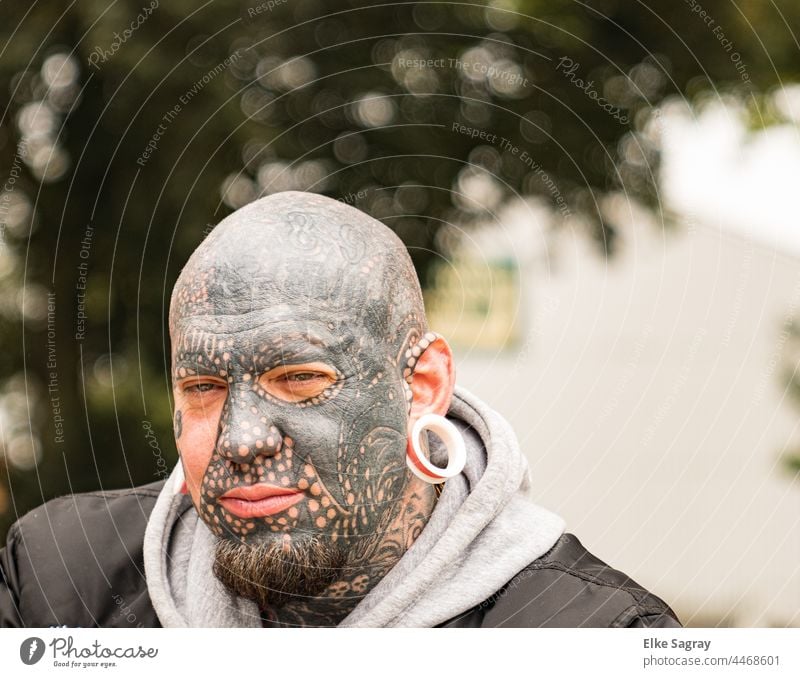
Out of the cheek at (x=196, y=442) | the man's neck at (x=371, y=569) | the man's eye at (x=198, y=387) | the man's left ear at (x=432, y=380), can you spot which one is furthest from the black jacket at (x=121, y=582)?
the man's eye at (x=198, y=387)

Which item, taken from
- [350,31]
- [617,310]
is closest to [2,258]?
[350,31]

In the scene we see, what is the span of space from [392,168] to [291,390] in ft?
8.36

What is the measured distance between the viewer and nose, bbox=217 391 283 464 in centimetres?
219

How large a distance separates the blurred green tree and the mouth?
2368mm

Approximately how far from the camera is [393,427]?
7.66 feet

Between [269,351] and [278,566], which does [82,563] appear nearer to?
[278,566]

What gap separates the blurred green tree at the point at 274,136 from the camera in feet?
14.9

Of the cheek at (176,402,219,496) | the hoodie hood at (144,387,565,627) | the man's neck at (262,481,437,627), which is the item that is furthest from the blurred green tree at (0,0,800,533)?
the cheek at (176,402,219,496)

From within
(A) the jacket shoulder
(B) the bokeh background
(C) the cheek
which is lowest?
(A) the jacket shoulder

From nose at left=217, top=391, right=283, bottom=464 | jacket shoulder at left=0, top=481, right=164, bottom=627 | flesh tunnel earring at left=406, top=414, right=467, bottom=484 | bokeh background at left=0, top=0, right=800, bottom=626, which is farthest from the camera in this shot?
bokeh background at left=0, top=0, right=800, bottom=626

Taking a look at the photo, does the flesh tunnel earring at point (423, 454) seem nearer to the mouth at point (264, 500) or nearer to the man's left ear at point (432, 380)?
the man's left ear at point (432, 380)

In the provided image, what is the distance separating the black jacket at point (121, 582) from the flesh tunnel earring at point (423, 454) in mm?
325

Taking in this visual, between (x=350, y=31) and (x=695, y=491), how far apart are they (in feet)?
10.5

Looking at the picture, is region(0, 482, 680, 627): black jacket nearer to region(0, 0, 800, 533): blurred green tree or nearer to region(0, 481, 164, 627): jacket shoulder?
region(0, 481, 164, 627): jacket shoulder
